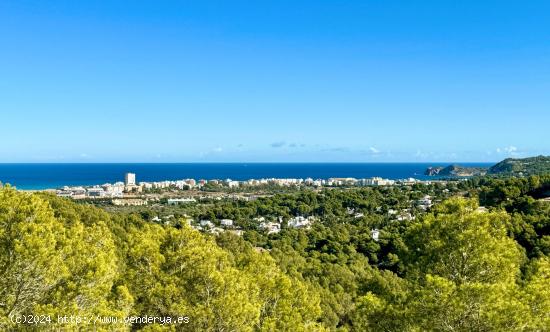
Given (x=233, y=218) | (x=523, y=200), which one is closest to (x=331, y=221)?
(x=233, y=218)

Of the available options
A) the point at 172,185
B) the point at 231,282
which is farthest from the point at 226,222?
the point at 172,185

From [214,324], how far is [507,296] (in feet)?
23.4

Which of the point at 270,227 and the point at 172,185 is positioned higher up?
the point at 172,185

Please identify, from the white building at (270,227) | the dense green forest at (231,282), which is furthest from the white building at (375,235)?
the dense green forest at (231,282)

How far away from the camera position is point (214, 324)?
458 inches

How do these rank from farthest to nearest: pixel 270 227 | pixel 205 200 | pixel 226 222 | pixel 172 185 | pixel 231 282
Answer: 1. pixel 172 185
2. pixel 205 200
3. pixel 226 222
4. pixel 270 227
5. pixel 231 282

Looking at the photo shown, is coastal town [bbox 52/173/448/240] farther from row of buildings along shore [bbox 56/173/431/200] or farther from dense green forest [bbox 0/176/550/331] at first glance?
dense green forest [bbox 0/176/550/331]

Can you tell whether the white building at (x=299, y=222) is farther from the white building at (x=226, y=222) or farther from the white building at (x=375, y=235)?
the white building at (x=375, y=235)

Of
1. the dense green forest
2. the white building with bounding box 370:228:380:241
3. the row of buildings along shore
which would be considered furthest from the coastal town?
the dense green forest

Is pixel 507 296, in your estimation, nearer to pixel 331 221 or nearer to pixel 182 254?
pixel 182 254

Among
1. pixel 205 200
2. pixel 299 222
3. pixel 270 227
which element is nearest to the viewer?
pixel 270 227

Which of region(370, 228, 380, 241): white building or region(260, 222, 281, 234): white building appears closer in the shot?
region(370, 228, 380, 241): white building

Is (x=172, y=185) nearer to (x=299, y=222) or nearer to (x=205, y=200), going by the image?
(x=205, y=200)

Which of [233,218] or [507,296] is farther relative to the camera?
[233,218]
